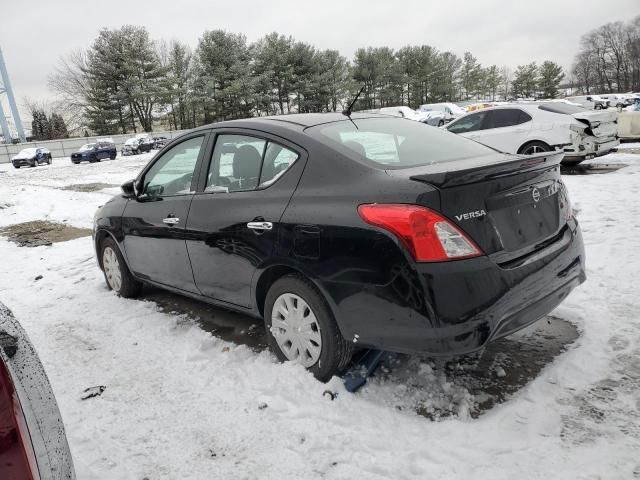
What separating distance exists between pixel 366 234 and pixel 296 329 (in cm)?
88

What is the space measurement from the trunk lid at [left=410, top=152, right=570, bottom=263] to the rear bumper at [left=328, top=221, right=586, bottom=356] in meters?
0.12

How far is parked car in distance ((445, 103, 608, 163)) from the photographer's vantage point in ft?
30.7

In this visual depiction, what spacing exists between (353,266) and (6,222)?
10.5 metres

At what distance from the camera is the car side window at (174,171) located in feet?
12.1

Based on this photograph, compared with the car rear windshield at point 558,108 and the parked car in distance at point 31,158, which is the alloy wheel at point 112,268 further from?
the parked car in distance at point 31,158

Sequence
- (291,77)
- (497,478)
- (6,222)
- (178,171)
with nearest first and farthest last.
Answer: (497,478), (178,171), (6,222), (291,77)

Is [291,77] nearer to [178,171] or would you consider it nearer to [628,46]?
[178,171]

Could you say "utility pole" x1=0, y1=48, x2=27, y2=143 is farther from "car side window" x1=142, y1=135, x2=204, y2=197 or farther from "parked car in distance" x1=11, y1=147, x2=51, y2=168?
"car side window" x1=142, y1=135, x2=204, y2=197

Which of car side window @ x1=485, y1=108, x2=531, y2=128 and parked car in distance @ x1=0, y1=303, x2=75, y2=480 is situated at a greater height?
car side window @ x1=485, y1=108, x2=531, y2=128

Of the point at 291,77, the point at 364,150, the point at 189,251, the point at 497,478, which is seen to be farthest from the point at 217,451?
the point at 291,77

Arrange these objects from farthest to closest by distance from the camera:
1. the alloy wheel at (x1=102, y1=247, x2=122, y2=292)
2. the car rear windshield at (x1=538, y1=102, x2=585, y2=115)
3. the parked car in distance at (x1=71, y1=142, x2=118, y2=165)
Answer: the parked car in distance at (x1=71, y1=142, x2=118, y2=165) < the car rear windshield at (x1=538, y1=102, x2=585, y2=115) < the alloy wheel at (x1=102, y1=247, x2=122, y2=292)

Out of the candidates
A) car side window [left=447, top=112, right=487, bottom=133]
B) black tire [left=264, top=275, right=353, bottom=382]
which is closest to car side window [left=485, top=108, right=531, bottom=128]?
car side window [left=447, top=112, right=487, bottom=133]

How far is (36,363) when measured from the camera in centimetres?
136

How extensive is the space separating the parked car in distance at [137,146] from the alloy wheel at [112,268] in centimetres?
3255
